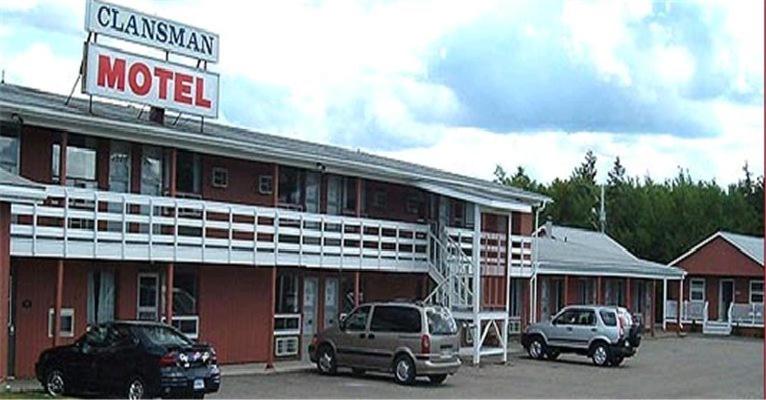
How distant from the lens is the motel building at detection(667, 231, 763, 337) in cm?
5919

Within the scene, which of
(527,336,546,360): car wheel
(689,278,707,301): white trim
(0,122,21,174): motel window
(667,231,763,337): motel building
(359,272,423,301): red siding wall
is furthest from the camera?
(689,278,707,301): white trim

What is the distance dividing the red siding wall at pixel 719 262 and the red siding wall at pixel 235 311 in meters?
33.7

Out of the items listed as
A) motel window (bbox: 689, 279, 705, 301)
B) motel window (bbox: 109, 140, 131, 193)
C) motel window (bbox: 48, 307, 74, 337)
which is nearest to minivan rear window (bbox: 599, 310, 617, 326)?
motel window (bbox: 109, 140, 131, 193)

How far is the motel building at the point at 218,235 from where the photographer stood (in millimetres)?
24812

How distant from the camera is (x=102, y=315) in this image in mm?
27234

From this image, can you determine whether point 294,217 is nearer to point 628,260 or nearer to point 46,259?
point 46,259

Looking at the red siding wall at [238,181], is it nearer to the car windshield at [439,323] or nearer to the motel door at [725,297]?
the car windshield at [439,323]

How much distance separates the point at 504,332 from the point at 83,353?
1552 cm

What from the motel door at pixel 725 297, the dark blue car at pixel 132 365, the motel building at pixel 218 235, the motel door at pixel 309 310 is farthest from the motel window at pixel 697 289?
the dark blue car at pixel 132 365

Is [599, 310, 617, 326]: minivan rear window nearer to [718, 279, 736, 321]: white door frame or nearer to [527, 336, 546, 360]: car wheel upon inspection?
[527, 336, 546, 360]: car wheel

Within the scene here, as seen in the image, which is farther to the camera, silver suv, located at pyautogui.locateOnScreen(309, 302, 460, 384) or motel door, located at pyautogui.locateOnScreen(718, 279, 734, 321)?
motel door, located at pyautogui.locateOnScreen(718, 279, 734, 321)

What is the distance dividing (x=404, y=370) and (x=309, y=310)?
6395 mm

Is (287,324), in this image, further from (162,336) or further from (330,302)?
(162,336)

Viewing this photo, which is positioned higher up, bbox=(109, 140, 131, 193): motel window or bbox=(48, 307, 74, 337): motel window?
bbox=(109, 140, 131, 193): motel window
